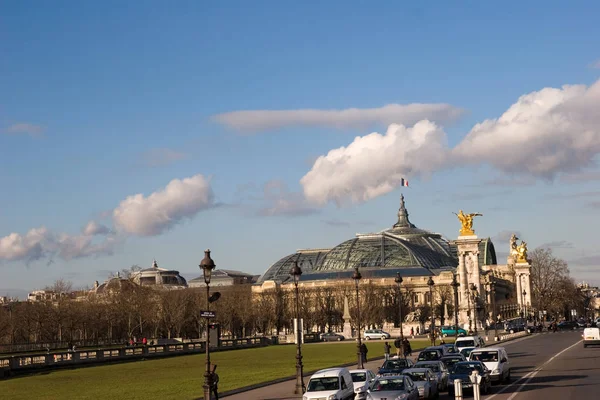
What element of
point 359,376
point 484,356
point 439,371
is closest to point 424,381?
point 359,376

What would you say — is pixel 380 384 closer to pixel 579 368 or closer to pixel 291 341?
pixel 579 368

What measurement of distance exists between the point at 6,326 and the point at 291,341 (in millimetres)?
37950

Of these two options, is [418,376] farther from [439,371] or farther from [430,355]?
[430,355]

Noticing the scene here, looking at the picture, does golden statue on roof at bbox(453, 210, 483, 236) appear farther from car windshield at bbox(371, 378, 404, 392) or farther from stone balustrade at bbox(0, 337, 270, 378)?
car windshield at bbox(371, 378, 404, 392)

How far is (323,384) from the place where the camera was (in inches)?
1412

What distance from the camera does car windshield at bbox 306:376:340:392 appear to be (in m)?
35.6

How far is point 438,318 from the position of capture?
189375 millimetres

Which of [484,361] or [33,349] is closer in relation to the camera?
[484,361]

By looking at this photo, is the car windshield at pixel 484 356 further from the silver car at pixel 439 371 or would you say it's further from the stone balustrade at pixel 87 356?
the stone balustrade at pixel 87 356

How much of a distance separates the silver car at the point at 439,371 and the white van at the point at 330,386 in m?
5.42

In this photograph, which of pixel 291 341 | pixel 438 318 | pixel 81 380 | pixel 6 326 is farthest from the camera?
pixel 438 318

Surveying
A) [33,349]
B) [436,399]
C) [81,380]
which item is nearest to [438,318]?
[33,349]

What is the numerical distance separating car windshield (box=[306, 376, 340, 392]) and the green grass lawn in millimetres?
9164

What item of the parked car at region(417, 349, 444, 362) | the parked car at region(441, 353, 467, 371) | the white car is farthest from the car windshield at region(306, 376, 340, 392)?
the parked car at region(417, 349, 444, 362)
